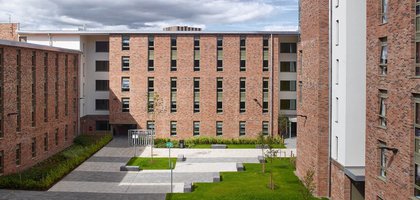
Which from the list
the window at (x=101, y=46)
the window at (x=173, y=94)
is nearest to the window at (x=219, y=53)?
the window at (x=173, y=94)

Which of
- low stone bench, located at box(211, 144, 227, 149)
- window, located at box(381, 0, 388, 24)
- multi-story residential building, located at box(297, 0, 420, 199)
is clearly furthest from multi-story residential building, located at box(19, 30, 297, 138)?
window, located at box(381, 0, 388, 24)

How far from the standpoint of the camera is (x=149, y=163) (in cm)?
3762

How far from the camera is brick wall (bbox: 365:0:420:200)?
52.3ft

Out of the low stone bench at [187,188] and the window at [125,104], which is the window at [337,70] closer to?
the low stone bench at [187,188]

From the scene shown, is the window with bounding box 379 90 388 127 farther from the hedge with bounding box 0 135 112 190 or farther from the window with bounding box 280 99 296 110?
the window with bounding box 280 99 296 110

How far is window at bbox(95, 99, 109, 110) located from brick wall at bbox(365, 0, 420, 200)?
37366 millimetres

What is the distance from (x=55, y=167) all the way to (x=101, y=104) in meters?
19.4

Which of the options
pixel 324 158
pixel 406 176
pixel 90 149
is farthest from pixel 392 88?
pixel 90 149

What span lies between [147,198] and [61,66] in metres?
20.4

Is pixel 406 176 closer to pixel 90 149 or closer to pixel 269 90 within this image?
pixel 90 149

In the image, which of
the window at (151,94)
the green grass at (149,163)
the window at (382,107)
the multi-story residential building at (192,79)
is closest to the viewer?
the window at (382,107)

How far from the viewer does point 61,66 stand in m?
43.0

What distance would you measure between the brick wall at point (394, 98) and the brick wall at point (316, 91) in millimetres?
6170

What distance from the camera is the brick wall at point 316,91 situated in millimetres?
26109
